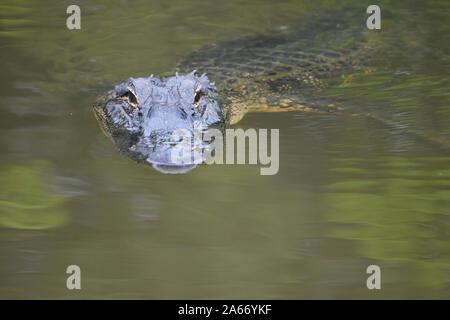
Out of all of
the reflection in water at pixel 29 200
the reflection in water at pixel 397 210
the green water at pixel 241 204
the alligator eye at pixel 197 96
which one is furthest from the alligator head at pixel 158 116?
the reflection in water at pixel 397 210

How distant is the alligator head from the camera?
3551 mm

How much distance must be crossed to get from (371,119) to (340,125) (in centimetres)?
30

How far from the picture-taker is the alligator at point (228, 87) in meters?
3.97

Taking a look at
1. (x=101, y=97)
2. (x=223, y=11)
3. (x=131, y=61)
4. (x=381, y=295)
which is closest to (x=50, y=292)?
(x=381, y=295)

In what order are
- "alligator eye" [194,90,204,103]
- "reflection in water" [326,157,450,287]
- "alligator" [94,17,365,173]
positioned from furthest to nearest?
"alligator eye" [194,90,204,103] < "alligator" [94,17,365,173] < "reflection in water" [326,157,450,287]

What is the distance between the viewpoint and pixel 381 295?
2.78 metres

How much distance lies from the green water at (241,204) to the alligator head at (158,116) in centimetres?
17

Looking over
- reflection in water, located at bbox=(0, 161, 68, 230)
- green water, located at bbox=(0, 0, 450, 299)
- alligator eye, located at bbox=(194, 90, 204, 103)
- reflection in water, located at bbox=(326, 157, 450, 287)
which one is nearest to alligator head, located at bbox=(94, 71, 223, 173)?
alligator eye, located at bbox=(194, 90, 204, 103)

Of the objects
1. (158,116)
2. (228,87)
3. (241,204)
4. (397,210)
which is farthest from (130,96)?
(397,210)

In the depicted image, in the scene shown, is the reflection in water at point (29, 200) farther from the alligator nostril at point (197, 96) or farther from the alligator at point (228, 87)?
the alligator nostril at point (197, 96)

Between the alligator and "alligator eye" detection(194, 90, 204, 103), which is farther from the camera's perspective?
"alligator eye" detection(194, 90, 204, 103)

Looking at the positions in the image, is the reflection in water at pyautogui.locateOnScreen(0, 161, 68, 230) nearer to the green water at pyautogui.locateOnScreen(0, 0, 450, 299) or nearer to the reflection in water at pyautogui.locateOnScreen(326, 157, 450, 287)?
the green water at pyautogui.locateOnScreen(0, 0, 450, 299)

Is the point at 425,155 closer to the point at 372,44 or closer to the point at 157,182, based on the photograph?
the point at 157,182

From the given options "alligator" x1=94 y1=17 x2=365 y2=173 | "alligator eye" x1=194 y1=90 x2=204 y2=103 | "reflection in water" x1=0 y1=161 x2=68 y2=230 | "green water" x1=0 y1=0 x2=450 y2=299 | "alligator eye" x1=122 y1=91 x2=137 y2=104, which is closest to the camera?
"green water" x1=0 y1=0 x2=450 y2=299
